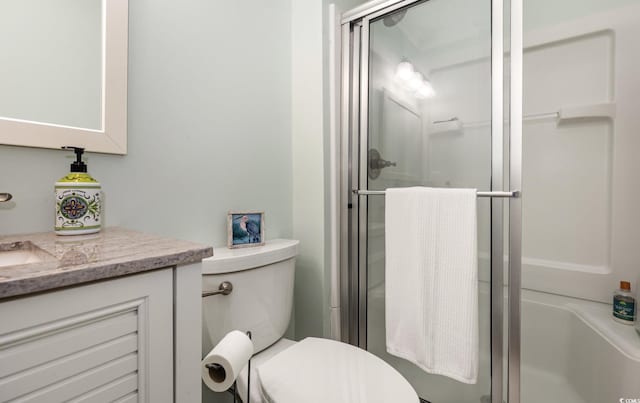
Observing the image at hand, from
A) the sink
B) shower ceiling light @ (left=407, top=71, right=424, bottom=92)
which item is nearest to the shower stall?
shower ceiling light @ (left=407, top=71, right=424, bottom=92)

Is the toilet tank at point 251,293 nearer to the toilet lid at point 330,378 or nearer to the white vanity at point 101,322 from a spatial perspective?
the toilet lid at point 330,378

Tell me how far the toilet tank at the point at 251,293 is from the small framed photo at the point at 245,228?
42mm

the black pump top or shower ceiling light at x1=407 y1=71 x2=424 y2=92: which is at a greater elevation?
shower ceiling light at x1=407 y1=71 x2=424 y2=92

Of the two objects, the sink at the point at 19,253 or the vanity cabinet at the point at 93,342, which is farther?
the sink at the point at 19,253

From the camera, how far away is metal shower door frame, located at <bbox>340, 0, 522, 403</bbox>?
86cm

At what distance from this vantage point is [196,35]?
98cm

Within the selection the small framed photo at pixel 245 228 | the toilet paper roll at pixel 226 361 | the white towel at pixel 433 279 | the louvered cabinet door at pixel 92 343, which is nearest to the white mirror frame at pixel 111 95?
the small framed photo at pixel 245 228

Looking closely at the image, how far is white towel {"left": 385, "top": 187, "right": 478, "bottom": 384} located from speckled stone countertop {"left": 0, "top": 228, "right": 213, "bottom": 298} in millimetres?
748

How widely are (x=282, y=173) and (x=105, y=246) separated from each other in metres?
0.83

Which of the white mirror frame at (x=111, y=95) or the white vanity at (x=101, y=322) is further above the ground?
the white mirror frame at (x=111, y=95)

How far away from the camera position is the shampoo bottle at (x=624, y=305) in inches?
45.9

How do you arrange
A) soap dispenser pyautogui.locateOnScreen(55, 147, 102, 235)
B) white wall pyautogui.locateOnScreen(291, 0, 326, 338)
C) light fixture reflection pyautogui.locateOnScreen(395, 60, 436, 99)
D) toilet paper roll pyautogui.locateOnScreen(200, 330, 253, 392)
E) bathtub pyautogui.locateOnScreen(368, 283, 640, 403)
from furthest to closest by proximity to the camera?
white wall pyautogui.locateOnScreen(291, 0, 326, 338) < light fixture reflection pyautogui.locateOnScreen(395, 60, 436, 99) < bathtub pyautogui.locateOnScreen(368, 283, 640, 403) < soap dispenser pyautogui.locateOnScreen(55, 147, 102, 235) < toilet paper roll pyautogui.locateOnScreen(200, 330, 253, 392)

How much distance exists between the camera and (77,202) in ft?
2.14

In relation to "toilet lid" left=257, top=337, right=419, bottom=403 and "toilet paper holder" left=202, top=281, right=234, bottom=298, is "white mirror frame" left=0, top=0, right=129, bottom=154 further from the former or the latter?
"toilet lid" left=257, top=337, right=419, bottom=403
